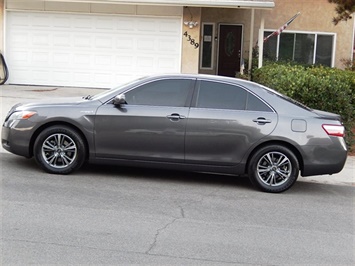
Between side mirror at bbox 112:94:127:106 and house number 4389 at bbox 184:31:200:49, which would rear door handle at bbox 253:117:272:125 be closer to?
side mirror at bbox 112:94:127:106

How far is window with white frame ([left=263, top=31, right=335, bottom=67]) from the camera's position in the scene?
21688 mm

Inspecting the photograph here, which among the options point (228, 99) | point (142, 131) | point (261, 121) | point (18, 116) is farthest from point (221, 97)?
point (18, 116)

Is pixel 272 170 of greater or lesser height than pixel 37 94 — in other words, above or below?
below

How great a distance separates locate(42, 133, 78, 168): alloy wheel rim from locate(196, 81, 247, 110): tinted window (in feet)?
6.58

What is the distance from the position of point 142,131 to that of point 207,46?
13742mm

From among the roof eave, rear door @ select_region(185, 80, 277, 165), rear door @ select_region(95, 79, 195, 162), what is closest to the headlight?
rear door @ select_region(95, 79, 195, 162)

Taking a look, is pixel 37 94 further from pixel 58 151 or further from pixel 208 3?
pixel 58 151

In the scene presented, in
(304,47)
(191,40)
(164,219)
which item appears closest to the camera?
(164,219)

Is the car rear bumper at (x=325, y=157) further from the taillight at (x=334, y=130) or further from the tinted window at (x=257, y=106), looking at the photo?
the tinted window at (x=257, y=106)

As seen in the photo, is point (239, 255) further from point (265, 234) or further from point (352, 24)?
point (352, 24)

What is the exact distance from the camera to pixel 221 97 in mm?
8773

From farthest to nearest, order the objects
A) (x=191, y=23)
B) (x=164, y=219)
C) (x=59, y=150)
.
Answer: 1. (x=191, y=23)
2. (x=59, y=150)
3. (x=164, y=219)

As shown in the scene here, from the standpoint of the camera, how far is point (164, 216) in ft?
23.0

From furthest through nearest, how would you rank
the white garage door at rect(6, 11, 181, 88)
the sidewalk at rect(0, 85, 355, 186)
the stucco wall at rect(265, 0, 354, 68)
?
the stucco wall at rect(265, 0, 354, 68) < the white garage door at rect(6, 11, 181, 88) < the sidewalk at rect(0, 85, 355, 186)
